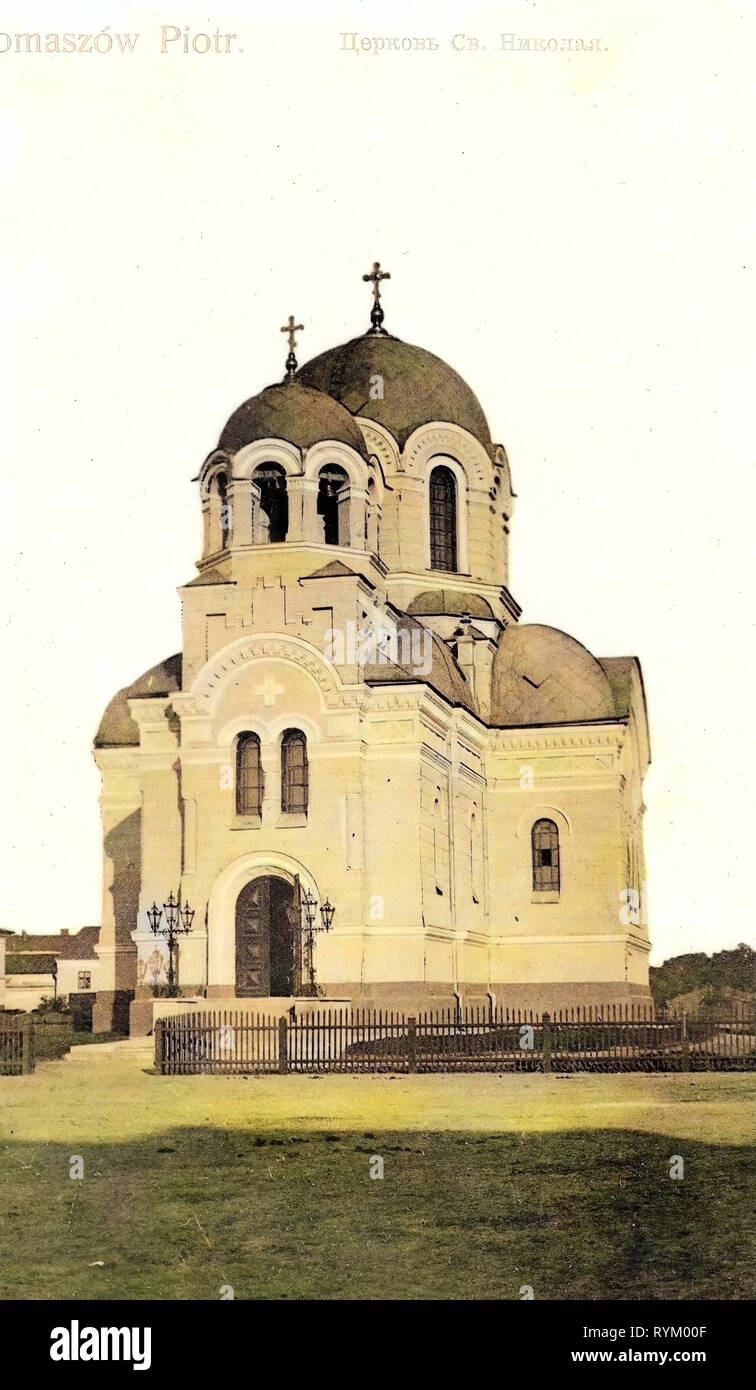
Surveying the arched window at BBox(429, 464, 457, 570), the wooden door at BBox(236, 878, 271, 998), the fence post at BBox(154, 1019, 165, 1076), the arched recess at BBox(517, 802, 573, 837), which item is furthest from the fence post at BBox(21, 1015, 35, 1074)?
the arched window at BBox(429, 464, 457, 570)

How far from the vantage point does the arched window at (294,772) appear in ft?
96.7

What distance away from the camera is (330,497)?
1248 inches

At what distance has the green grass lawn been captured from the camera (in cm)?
1121

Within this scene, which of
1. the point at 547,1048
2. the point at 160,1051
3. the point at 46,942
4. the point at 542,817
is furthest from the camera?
the point at 46,942

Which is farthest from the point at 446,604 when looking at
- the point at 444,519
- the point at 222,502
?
the point at 222,502

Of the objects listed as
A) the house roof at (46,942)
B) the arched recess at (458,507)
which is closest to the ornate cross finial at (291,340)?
the arched recess at (458,507)

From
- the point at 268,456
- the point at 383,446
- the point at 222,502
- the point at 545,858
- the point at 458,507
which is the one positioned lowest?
the point at 545,858

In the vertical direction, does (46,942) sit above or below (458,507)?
below

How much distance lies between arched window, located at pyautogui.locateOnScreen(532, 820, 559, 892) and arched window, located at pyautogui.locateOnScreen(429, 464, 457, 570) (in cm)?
641

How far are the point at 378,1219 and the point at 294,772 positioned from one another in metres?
17.2

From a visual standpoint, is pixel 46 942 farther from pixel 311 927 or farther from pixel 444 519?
pixel 311 927

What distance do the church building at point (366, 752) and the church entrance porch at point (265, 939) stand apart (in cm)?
4
